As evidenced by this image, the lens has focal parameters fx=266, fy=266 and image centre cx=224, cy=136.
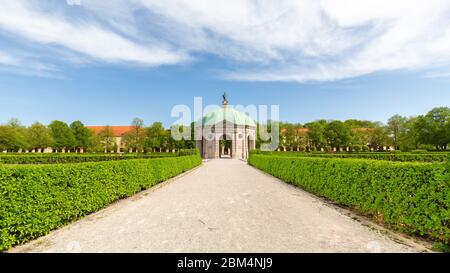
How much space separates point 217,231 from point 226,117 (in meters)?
52.1

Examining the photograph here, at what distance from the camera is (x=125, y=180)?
388 inches

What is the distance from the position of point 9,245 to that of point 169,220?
3057 millimetres

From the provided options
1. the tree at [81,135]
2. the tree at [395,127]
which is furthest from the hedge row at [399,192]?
the tree at [81,135]

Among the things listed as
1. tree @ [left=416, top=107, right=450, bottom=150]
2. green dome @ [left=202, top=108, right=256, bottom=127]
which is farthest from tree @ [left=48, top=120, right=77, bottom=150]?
tree @ [left=416, top=107, right=450, bottom=150]

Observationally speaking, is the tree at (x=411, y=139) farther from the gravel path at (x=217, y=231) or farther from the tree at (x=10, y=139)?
the tree at (x=10, y=139)

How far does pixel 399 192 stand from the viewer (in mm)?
5734

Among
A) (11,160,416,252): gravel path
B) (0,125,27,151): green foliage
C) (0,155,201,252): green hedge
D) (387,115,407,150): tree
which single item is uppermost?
(387,115,407,150): tree

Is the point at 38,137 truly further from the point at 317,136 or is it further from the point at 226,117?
the point at 317,136

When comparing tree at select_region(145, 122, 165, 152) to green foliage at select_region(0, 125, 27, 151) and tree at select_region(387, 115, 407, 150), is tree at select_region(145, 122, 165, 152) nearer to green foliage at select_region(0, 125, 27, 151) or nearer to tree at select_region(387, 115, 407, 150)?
green foliage at select_region(0, 125, 27, 151)

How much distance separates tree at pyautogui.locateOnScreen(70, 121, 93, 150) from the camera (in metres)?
74.2

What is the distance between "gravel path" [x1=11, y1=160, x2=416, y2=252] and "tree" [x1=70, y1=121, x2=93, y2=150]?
7526 centimetres

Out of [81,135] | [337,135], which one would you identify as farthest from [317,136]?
[81,135]

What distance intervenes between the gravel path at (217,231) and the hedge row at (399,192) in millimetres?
632
